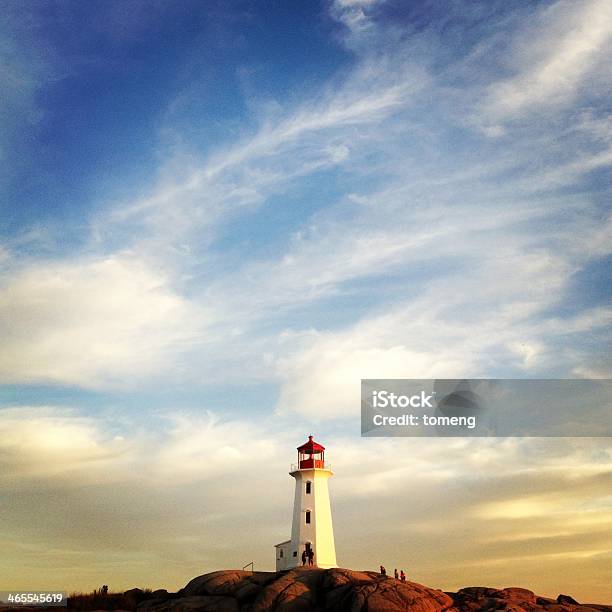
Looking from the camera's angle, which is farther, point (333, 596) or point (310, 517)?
point (310, 517)

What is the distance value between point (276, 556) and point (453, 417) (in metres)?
17.7

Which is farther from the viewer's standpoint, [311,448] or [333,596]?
[311,448]

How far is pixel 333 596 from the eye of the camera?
3953cm

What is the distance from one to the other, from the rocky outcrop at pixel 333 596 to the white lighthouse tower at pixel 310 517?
6.96m

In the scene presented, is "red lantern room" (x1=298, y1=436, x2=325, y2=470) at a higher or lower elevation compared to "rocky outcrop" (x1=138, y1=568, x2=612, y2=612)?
higher

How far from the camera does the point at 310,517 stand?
52812mm

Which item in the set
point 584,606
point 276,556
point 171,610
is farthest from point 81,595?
point 584,606

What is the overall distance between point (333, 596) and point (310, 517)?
13.3 m

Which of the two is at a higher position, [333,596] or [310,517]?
[310,517]

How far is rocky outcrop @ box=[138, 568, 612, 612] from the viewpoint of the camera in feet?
125

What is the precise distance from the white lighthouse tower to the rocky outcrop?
274 inches

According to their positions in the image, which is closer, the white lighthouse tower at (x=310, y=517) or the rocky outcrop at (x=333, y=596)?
the rocky outcrop at (x=333, y=596)

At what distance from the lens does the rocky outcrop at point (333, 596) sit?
1496 inches

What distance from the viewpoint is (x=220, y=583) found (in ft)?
145
